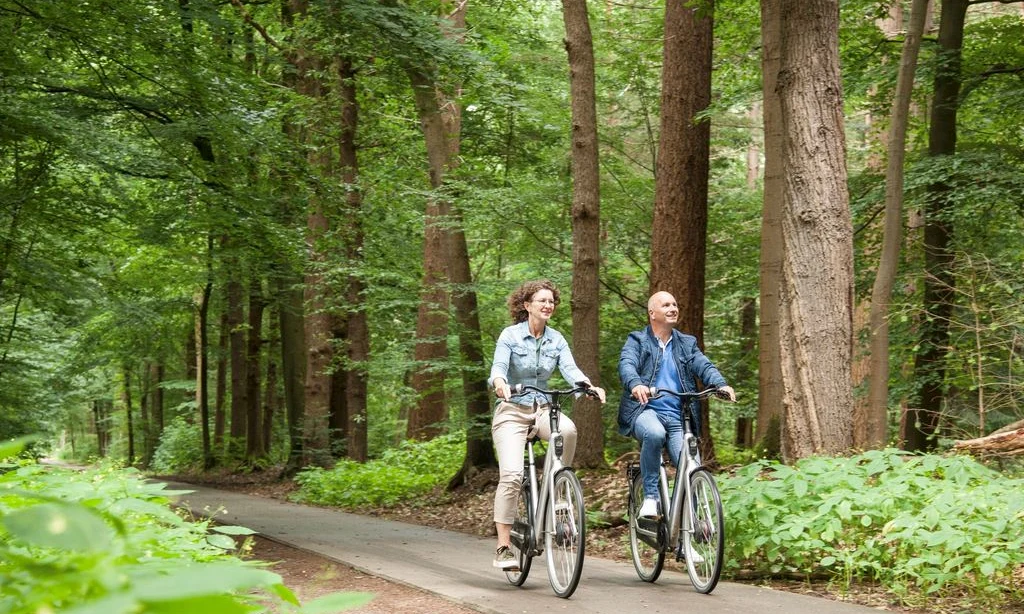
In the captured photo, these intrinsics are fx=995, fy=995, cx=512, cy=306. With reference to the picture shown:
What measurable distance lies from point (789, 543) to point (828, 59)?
4.06 meters

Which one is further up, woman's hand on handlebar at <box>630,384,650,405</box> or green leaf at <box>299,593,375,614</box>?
woman's hand on handlebar at <box>630,384,650,405</box>

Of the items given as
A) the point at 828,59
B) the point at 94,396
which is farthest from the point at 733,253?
the point at 94,396

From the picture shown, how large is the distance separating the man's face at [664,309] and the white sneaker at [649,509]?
1.28m

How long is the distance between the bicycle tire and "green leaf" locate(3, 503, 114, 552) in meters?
5.93

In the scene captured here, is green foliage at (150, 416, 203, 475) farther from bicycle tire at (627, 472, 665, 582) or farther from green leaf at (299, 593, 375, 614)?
green leaf at (299, 593, 375, 614)

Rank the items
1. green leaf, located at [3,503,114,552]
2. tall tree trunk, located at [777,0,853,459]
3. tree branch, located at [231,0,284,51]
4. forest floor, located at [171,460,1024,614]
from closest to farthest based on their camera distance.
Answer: green leaf, located at [3,503,114,552] < forest floor, located at [171,460,1024,614] < tall tree trunk, located at [777,0,853,459] < tree branch, located at [231,0,284,51]

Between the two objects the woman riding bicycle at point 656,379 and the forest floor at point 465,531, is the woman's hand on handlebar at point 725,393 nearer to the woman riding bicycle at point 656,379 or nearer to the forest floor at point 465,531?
the woman riding bicycle at point 656,379

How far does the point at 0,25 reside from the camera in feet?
33.0

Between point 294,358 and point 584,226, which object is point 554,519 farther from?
point 294,358

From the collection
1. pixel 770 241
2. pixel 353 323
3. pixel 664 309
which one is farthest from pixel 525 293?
pixel 353 323

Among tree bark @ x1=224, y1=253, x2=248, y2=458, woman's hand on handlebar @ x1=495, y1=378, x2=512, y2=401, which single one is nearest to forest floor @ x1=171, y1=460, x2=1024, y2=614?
woman's hand on handlebar @ x1=495, y1=378, x2=512, y2=401

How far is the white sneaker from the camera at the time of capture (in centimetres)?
694

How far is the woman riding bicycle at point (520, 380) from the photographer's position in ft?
23.1

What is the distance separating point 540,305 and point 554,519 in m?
1.49
